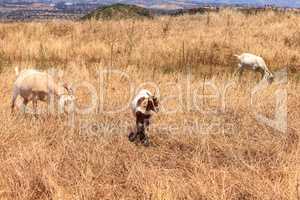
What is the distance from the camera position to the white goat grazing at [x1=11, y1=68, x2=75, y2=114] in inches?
292

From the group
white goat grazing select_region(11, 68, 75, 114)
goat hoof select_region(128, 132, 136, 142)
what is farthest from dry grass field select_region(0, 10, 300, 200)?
white goat grazing select_region(11, 68, 75, 114)

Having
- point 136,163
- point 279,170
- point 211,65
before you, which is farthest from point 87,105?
point 211,65

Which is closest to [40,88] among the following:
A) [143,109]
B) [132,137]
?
[132,137]

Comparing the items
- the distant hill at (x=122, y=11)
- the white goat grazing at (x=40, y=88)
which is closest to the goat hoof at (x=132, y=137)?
the white goat grazing at (x=40, y=88)

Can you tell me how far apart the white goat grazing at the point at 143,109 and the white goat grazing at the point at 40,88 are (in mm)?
1377

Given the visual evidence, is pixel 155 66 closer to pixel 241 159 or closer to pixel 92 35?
pixel 92 35

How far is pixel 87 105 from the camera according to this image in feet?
27.2

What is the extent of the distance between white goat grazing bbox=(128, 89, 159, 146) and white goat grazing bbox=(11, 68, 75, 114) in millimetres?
1377

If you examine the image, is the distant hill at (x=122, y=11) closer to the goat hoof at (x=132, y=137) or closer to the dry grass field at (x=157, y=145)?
the dry grass field at (x=157, y=145)

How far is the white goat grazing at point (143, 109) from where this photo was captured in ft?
20.7

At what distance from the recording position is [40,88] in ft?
24.4

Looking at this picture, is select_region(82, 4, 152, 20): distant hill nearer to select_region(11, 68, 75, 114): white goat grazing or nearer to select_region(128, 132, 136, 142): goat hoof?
select_region(11, 68, 75, 114): white goat grazing

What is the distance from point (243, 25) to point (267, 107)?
11256 millimetres

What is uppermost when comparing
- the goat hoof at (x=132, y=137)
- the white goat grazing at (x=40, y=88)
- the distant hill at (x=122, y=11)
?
the white goat grazing at (x=40, y=88)
